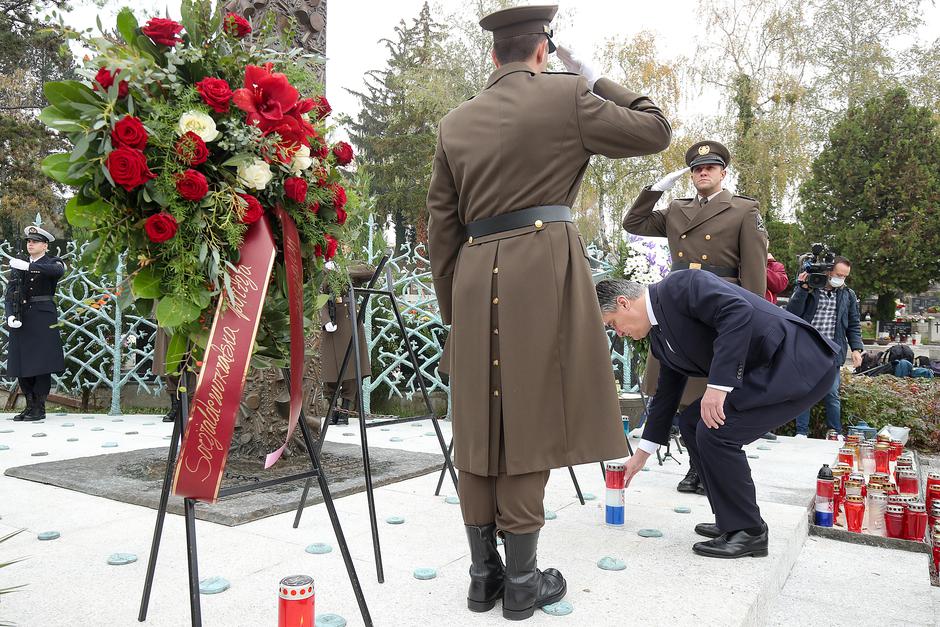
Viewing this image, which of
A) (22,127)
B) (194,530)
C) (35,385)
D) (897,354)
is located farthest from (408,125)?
(194,530)

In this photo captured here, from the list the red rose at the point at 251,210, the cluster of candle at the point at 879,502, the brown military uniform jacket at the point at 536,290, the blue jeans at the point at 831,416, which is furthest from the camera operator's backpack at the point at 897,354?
the red rose at the point at 251,210

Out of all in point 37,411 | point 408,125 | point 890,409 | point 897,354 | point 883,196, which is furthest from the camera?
point 408,125

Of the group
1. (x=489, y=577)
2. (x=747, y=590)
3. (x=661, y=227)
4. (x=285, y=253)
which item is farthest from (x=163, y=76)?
(x=661, y=227)

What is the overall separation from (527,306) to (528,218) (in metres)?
0.31

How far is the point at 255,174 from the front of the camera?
1952 mm

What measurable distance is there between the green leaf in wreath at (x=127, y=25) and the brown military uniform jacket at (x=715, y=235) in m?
2.87

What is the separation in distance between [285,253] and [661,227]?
121 inches

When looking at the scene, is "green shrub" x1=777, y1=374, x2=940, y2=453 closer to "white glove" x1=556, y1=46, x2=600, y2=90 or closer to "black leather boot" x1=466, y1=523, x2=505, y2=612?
"black leather boot" x1=466, y1=523, x2=505, y2=612

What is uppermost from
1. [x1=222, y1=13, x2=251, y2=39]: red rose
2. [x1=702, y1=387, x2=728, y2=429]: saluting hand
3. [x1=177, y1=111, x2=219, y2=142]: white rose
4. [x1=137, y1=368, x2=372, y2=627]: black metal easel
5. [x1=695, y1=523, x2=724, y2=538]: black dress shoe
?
[x1=222, y1=13, x2=251, y2=39]: red rose

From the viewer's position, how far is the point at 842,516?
410 centimetres

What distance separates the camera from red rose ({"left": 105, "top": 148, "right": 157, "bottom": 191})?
1.78 meters

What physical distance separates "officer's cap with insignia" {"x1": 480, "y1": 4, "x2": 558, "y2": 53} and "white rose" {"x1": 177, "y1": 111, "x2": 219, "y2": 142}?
103 centimetres

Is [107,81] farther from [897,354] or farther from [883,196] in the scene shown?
[883,196]

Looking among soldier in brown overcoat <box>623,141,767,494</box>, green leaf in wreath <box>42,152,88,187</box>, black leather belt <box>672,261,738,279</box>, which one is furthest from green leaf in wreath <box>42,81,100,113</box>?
black leather belt <box>672,261,738,279</box>
